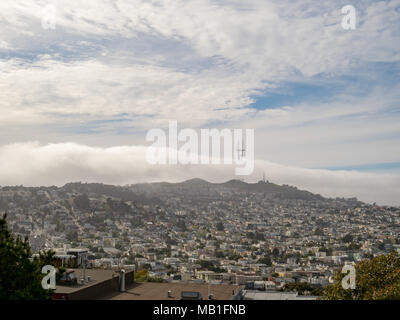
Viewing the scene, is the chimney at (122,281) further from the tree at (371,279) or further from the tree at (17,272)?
the tree at (371,279)

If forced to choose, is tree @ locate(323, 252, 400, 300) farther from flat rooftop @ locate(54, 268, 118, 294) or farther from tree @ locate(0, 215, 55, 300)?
tree @ locate(0, 215, 55, 300)

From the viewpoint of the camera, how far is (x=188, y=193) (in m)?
145

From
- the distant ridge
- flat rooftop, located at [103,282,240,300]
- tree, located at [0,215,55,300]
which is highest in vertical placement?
the distant ridge

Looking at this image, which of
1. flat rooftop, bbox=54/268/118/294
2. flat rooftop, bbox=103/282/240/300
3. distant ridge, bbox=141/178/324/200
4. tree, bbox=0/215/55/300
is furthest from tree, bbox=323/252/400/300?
distant ridge, bbox=141/178/324/200

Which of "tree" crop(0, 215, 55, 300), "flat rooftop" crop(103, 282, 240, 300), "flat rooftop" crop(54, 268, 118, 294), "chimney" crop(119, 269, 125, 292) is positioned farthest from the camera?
"chimney" crop(119, 269, 125, 292)

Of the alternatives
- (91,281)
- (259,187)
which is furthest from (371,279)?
(259,187)

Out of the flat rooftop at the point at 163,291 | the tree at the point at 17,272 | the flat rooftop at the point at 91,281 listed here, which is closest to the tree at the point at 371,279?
the flat rooftop at the point at 163,291

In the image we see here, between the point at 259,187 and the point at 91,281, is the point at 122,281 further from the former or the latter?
the point at 259,187

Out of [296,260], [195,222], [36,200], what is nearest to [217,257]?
[296,260]

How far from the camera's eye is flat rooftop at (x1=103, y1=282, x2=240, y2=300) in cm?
1621

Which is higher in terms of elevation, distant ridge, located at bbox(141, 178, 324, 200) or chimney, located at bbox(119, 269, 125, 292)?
distant ridge, located at bbox(141, 178, 324, 200)

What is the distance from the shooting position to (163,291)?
17.5 meters

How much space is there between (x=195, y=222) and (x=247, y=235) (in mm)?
17635
